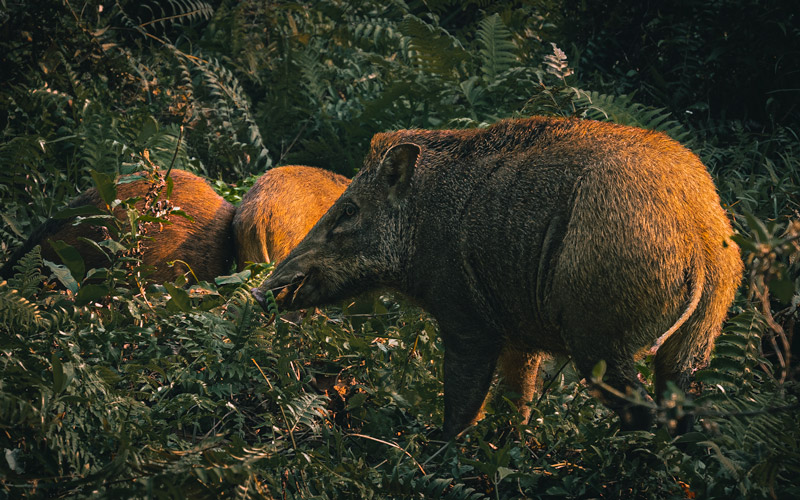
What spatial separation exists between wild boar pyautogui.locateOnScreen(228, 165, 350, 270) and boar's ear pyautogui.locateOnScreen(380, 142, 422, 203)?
145cm

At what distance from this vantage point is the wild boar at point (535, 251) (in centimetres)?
278

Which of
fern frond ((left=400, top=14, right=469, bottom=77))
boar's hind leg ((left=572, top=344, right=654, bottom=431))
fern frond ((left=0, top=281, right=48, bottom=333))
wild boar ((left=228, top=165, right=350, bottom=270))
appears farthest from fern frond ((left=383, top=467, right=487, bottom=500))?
fern frond ((left=400, top=14, right=469, bottom=77))

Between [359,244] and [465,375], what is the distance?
885mm

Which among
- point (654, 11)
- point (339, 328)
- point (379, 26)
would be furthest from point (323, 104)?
point (339, 328)

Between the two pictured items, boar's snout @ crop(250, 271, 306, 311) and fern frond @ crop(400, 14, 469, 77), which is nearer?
boar's snout @ crop(250, 271, 306, 311)

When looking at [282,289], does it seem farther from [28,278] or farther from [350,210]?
[28,278]

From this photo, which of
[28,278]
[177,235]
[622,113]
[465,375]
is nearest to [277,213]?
[177,235]

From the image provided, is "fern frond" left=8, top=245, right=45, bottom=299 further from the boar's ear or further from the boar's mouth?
the boar's ear

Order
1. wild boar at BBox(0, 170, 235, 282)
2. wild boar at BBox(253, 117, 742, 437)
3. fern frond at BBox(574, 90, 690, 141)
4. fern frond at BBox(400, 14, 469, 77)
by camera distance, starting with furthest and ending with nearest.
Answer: fern frond at BBox(400, 14, 469, 77)
fern frond at BBox(574, 90, 690, 141)
wild boar at BBox(0, 170, 235, 282)
wild boar at BBox(253, 117, 742, 437)

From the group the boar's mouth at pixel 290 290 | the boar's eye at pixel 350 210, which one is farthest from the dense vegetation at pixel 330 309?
the boar's eye at pixel 350 210

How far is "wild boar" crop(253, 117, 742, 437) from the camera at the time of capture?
278 cm

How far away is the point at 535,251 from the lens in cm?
304

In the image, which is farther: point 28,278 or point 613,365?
point 28,278

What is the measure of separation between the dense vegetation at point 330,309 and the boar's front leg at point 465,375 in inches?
4.2
